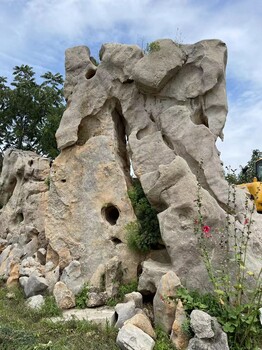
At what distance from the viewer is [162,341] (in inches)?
241

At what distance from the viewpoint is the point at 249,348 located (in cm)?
579

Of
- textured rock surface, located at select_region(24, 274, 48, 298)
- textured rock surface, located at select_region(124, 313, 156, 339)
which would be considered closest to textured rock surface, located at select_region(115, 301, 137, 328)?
textured rock surface, located at select_region(124, 313, 156, 339)

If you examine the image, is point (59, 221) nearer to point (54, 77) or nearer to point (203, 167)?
point (203, 167)

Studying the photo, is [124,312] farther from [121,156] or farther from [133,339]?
[121,156]

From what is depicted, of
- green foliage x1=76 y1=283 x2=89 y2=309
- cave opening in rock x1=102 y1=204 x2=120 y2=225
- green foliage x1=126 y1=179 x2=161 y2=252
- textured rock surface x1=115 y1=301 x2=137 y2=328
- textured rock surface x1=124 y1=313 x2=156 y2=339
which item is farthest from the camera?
cave opening in rock x1=102 y1=204 x2=120 y2=225

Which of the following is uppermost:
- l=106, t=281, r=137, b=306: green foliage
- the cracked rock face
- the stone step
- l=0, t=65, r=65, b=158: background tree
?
l=0, t=65, r=65, b=158: background tree

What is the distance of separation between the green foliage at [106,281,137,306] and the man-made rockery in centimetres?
16

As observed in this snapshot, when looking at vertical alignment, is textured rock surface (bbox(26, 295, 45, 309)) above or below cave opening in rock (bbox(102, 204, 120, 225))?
below

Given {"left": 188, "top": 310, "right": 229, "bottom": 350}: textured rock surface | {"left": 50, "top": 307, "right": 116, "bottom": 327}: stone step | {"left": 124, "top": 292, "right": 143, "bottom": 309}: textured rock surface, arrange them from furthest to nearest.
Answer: {"left": 124, "top": 292, "right": 143, "bottom": 309}: textured rock surface
{"left": 50, "top": 307, "right": 116, "bottom": 327}: stone step
{"left": 188, "top": 310, "right": 229, "bottom": 350}: textured rock surface

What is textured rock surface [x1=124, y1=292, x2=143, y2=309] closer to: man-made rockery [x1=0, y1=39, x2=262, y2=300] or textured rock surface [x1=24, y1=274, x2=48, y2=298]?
man-made rockery [x1=0, y1=39, x2=262, y2=300]

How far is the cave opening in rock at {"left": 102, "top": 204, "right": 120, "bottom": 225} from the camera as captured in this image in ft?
33.1

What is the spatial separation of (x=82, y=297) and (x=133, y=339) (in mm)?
2999

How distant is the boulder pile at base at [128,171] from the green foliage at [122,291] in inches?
5.6

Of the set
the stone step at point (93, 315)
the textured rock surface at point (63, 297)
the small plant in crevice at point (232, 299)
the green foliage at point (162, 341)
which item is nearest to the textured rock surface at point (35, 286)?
the textured rock surface at point (63, 297)
